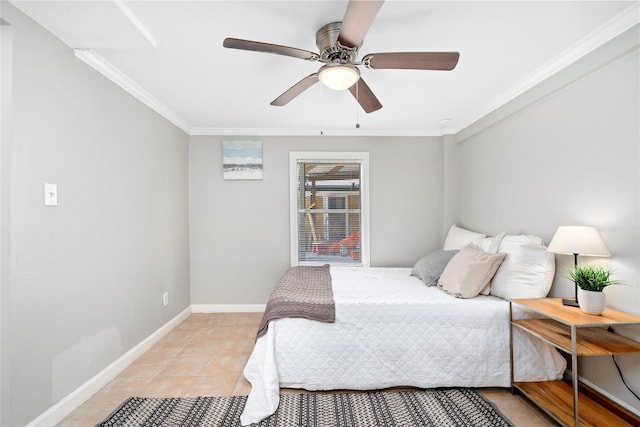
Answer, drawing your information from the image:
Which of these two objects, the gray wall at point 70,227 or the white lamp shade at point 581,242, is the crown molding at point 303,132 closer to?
the gray wall at point 70,227

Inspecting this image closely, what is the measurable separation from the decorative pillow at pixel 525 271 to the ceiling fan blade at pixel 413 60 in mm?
1520

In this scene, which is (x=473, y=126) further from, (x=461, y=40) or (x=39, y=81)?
(x=39, y=81)

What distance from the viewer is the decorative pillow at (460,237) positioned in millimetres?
3181

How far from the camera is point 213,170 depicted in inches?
159

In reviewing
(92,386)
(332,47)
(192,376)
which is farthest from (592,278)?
(92,386)

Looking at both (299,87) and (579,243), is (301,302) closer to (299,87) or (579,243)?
(299,87)

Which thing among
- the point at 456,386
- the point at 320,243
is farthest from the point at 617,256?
the point at 320,243

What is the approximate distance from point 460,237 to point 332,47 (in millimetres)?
2530

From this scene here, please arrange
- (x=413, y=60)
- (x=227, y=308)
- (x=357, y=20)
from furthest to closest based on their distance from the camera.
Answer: (x=227, y=308), (x=413, y=60), (x=357, y=20)

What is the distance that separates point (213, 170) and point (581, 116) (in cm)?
A: 370

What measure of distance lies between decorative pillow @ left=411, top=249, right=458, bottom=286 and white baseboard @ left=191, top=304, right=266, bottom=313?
206 centimetres

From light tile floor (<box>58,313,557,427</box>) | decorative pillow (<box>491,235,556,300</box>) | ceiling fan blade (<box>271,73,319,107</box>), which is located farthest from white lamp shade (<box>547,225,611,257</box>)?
ceiling fan blade (<box>271,73,319,107</box>)

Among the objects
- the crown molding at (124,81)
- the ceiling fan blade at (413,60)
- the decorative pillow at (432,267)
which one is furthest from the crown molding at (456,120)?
the decorative pillow at (432,267)

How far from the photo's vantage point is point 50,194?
1.84m
